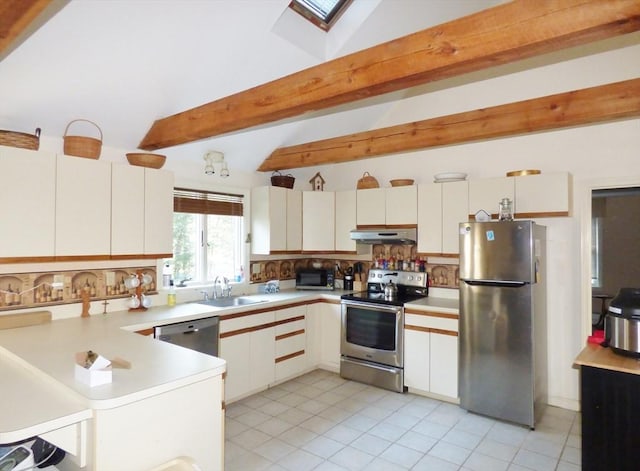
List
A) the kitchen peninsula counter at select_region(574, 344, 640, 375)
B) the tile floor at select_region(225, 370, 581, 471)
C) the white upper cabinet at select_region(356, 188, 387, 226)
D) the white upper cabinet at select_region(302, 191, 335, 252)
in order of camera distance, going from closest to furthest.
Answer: the kitchen peninsula counter at select_region(574, 344, 640, 375) → the tile floor at select_region(225, 370, 581, 471) → the white upper cabinet at select_region(356, 188, 387, 226) → the white upper cabinet at select_region(302, 191, 335, 252)

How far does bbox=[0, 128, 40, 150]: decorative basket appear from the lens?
257cm

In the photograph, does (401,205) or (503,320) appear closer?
(503,320)

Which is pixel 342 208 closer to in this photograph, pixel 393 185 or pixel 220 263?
pixel 393 185

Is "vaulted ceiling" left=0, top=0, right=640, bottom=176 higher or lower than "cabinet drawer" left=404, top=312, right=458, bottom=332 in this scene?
higher

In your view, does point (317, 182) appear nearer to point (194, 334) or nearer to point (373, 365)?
point (373, 365)

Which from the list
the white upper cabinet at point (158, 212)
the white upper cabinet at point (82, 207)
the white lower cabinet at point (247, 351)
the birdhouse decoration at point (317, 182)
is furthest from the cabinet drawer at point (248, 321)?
the birdhouse decoration at point (317, 182)

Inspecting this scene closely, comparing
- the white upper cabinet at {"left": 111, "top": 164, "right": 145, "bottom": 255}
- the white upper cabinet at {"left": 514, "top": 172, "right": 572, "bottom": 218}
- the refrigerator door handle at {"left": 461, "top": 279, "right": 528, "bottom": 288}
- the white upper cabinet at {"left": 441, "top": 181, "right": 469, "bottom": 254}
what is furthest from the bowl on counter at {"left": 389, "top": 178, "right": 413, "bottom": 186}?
the white upper cabinet at {"left": 111, "top": 164, "right": 145, "bottom": 255}

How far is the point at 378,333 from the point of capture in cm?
402

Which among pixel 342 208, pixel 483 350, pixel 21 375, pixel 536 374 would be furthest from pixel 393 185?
pixel 21 375

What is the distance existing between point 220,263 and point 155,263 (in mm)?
831

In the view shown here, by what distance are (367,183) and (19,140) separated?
3.22 metres

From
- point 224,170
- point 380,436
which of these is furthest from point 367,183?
point 380,436

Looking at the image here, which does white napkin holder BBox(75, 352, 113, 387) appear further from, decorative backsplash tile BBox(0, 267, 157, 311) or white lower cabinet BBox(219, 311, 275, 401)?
white lower cabinet BBox(219, 311, 275, 401)

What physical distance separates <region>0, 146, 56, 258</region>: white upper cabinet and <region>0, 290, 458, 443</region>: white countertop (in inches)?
22.2
